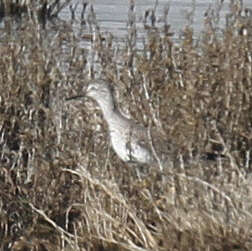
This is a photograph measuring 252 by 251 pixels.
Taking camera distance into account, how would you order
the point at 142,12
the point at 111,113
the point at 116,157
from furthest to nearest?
1. the point at 142,12
2. the point at 111,113
3. the point at 116,157

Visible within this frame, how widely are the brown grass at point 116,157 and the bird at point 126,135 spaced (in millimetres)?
73

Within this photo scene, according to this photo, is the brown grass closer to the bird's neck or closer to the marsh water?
the bird's neck

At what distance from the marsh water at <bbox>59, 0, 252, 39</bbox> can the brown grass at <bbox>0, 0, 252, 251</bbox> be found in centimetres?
289

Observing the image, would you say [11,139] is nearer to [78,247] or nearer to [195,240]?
[78,247]

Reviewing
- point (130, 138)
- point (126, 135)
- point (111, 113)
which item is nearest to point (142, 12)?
point (111, 113)

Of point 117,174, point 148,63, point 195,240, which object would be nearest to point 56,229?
point 117,174

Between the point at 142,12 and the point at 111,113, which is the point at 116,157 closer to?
the point at 111,113

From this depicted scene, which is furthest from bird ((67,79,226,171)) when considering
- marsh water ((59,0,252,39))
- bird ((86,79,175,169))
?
marsh water ((59,0,252,39))

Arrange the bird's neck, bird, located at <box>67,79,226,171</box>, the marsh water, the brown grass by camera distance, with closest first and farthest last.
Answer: the brown grass, bird, located at <box>67,79,226,171</box>, the bird's neck, the marsh water

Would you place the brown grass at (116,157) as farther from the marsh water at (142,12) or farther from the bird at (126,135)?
the marsh water at (142,12)

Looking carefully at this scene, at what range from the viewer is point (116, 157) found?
22.7ft

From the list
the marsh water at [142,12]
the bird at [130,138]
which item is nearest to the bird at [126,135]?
the bird at [130,138]

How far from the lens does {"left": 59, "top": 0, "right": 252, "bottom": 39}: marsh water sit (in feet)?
36.4

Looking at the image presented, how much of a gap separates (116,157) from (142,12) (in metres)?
4.61
